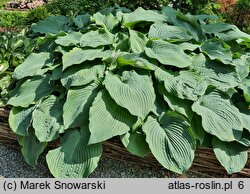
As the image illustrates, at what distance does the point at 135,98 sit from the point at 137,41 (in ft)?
2.23

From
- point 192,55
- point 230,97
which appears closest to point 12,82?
point 192,55

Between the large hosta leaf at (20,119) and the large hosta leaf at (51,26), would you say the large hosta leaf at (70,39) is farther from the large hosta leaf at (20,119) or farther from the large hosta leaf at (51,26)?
the large hosta leaf at (20,119)

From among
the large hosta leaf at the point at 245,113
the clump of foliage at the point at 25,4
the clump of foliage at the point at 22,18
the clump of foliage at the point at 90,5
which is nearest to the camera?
the large hosta leaf at the point at 245,113

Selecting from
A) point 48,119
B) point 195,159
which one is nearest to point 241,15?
point 195,159

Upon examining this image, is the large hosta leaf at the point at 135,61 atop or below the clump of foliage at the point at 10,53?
atop

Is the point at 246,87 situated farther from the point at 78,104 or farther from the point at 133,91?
the point at 78,104

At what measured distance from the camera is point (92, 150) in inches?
110

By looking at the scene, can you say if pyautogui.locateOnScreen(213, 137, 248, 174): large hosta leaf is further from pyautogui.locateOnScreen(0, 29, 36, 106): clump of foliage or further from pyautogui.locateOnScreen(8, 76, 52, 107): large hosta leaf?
pyautogui.locateOnScreen(0, 29, 36, 106): clump of foliage

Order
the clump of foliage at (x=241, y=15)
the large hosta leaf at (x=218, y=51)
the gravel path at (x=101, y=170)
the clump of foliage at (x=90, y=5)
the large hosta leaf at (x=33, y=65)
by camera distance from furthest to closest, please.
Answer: the clump of foliage at (x=90, y=5) < the clump of foliage at (x=241, y=15) < the large hosta leaf at (x=33, y=65) < the large hosta leaf at (x=218, y=51) < the gravel path at (x=101, y=170)

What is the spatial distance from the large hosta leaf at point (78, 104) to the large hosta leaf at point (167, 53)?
0.53 metres

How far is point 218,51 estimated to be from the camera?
10.8 ft

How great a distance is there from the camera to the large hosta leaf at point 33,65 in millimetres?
3309

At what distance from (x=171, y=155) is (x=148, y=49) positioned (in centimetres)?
93

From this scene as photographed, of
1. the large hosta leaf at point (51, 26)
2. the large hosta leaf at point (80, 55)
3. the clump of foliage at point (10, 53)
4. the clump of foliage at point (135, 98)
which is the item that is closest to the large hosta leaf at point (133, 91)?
the clump of foliage at point (135, 98)
